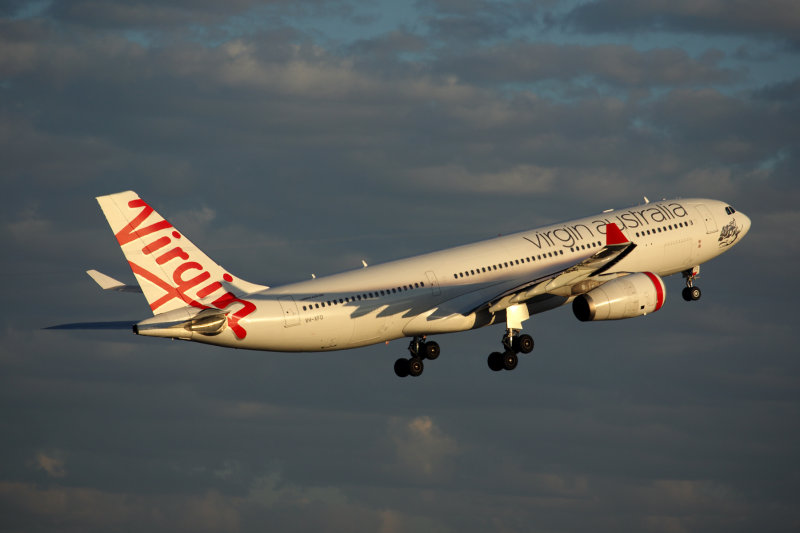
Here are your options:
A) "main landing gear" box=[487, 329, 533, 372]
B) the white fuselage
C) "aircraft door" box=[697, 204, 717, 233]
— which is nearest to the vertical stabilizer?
the white fuselage

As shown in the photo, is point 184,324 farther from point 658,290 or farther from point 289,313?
point 658,290

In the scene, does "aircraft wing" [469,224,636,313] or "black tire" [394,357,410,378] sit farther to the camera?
"black tire" [394,357,410,378]

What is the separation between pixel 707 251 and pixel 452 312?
1810 centimetres

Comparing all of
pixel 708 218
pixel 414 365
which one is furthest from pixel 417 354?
pixel 708 218

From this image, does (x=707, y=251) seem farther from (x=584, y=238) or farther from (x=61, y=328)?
(x=61, y=328)

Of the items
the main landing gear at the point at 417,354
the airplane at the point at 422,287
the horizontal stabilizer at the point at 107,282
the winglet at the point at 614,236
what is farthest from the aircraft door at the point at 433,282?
the horizontal stabilizer at the point at 107,282

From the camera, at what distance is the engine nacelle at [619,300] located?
186 feet

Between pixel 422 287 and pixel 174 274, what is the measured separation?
11.7 m

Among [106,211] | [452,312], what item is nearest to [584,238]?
[452,312]

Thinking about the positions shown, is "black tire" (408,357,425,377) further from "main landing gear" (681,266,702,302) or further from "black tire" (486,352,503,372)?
"main landing gear" (681,266,702,302)

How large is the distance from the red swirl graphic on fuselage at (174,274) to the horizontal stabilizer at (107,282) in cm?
697

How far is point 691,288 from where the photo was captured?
6862 cm

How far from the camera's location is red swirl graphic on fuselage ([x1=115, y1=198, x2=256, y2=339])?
165ft

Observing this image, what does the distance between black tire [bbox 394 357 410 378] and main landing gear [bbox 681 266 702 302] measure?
59.3 ft
